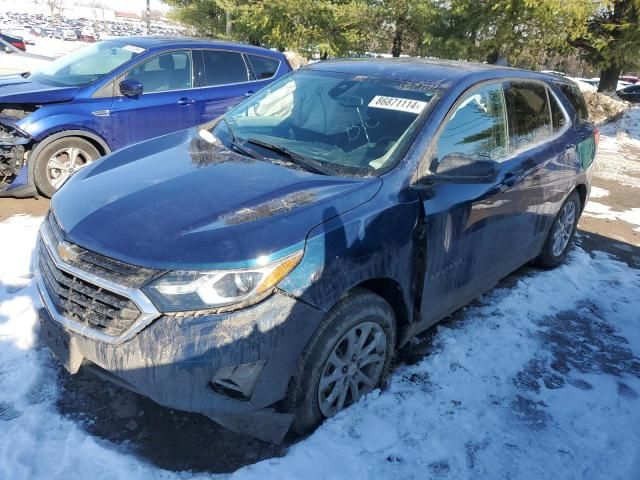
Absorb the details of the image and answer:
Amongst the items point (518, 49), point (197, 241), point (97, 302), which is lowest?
point (97, 302)

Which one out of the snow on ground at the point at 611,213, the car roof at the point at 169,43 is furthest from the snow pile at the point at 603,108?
the car roof at the point at 169,43

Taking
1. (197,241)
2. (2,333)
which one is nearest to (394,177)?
(197,241)

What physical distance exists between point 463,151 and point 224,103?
4.05m

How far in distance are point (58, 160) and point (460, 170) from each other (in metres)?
4.22

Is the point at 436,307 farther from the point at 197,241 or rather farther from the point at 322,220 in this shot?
the point at 197,241

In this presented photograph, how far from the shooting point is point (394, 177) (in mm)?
2695

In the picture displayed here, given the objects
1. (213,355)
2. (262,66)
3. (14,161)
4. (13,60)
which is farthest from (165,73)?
(13,60)

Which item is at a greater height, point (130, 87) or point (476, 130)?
point (476, 130)

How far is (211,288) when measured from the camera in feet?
6.86

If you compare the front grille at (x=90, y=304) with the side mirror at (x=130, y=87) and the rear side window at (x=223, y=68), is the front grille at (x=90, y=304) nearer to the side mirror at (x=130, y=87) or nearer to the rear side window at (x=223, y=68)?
the side mirror at (x=130, y=87)

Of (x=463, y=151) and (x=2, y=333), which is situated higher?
(x=463, y=151)

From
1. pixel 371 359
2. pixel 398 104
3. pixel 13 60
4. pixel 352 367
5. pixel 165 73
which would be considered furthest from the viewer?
pixel 13 60

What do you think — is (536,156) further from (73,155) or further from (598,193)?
(598,193)

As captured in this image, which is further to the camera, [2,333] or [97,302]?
[2,333]
